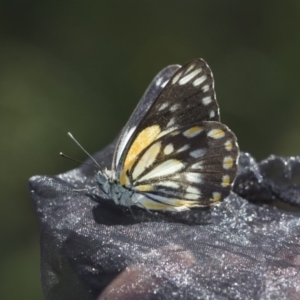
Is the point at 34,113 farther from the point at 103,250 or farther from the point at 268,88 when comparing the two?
the point at 103,250

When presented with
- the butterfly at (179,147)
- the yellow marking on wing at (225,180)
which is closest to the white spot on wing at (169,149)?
the butterfly at (179,147)

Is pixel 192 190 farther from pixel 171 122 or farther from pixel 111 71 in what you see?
pixel 111 71

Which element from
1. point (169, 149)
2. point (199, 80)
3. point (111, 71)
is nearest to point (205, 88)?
point (199, 80)

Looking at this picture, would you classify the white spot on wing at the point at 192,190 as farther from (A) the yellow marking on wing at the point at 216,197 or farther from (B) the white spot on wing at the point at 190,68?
(B) the white spot on wing at the point at 190,68

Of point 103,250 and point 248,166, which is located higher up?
point 103,250

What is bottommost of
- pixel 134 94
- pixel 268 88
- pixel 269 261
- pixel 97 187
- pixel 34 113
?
pixel 268 88

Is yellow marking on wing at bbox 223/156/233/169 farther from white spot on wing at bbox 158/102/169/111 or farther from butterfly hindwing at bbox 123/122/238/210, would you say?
white spot on wing at bbox 158/102/169/111

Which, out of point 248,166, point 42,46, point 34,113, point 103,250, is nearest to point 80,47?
point 42,46
